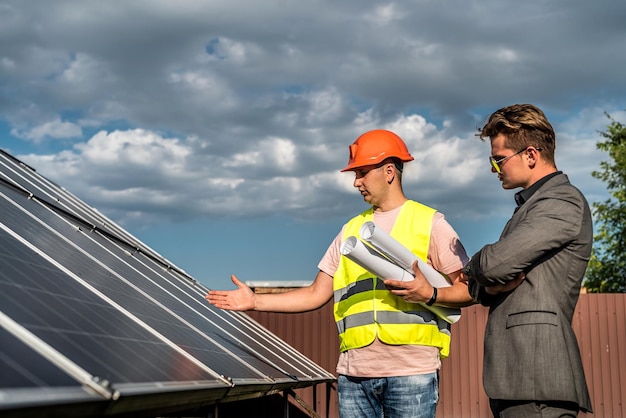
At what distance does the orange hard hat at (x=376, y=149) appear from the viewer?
515cm

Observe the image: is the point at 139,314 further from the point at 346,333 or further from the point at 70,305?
the point at 346,333

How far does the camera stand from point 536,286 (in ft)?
12.0

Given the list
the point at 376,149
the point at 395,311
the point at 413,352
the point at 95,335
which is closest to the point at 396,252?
the point at 395,311

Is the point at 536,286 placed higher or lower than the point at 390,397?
higher

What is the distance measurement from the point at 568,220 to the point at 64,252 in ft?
11.8

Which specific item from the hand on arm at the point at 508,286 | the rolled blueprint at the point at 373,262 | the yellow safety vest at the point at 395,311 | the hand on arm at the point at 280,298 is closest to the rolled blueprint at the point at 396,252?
the rolled blueprint at the point at 373,262

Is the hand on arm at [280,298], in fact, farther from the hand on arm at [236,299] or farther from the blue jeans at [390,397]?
the blue jeans at [390,397]

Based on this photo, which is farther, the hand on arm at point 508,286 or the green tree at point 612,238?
the green tree at point 612,238

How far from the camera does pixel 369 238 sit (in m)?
4.54

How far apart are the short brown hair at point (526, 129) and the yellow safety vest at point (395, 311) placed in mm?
1166

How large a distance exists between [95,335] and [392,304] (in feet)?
6.65

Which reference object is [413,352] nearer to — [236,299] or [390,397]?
[390,397]

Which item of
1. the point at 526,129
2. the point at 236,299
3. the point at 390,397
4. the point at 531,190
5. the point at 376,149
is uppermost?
the point at 376,149

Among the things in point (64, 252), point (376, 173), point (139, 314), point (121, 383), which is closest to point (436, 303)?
point (376, 173)
